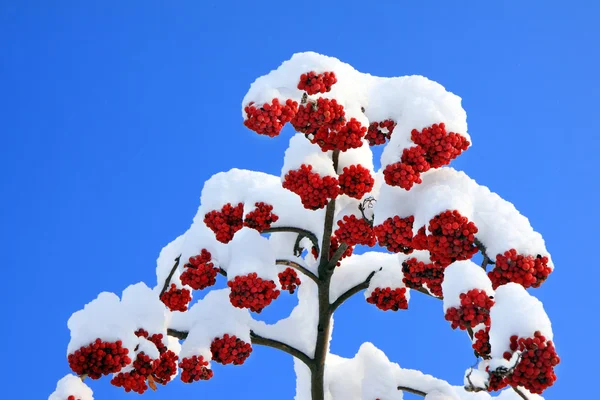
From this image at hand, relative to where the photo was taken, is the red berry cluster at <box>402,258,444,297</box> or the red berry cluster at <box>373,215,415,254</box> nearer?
the red berry cluster at <box>373,215,415,254</box>

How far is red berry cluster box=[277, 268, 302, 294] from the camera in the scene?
24.1 feet

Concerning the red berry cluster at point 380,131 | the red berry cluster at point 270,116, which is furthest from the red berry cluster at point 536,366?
the red berry cluster at point 270,116

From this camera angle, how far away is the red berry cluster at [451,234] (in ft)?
17.7

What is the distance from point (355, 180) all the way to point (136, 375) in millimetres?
2491

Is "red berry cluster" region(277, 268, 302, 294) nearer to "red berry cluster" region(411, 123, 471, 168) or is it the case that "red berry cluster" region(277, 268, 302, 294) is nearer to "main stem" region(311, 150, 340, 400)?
"main stem" region(311, 150, 340, 400)

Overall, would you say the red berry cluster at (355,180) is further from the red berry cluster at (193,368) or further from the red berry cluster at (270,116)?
the red berry cluster at (193,368)

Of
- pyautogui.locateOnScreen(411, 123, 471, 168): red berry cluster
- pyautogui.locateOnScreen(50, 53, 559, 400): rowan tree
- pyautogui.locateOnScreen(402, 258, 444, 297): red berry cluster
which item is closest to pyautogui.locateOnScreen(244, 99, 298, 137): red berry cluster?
pyautogui.locateOnScreen(50, 53, 559, 400): rowan tree

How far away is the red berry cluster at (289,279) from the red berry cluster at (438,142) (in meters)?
2.26

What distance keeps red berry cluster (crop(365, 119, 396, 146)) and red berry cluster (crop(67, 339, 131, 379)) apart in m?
2.71

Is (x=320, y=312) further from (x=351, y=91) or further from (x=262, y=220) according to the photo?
(x=351, y=91)

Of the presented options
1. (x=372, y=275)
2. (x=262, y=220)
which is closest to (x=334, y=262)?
(x=372, y=275)

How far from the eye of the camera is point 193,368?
6.19 m

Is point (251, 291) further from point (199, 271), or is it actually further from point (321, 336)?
point (321, 336)

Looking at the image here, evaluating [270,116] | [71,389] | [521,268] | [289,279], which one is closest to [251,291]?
[289,279]
